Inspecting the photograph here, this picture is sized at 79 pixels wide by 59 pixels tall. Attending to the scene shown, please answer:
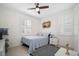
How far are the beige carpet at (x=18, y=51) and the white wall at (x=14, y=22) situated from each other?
6 cm

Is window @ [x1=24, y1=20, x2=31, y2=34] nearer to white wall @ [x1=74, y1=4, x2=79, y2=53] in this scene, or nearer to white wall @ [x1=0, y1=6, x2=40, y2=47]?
white wall @ [x1=0, y1=6, x2=40, y2=47]

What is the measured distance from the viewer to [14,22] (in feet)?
5.31

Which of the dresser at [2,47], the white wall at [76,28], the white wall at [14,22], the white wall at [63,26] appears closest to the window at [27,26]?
the white wall at [14,22]

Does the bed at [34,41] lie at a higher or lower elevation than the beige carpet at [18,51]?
higher

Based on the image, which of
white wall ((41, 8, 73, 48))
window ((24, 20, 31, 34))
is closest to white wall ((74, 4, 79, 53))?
white wall ((41, 8, 73, 48))

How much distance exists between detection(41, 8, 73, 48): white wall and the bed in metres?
0.14

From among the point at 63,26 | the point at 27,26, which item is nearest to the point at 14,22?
the point at 27,26

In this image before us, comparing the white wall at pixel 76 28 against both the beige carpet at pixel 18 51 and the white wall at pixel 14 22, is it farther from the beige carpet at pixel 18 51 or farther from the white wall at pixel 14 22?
the beige carpet at pixel 18 51

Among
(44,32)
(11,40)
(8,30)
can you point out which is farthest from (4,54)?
(44,32)

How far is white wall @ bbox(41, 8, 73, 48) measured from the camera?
1609mm

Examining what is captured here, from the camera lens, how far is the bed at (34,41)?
160cm

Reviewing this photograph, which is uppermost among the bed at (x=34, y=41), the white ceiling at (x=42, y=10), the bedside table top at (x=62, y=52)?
the white ceiling at (x=42, y=10)

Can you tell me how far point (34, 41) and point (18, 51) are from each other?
286 mm

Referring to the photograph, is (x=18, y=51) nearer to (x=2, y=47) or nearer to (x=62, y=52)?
(x=2, y=47)
